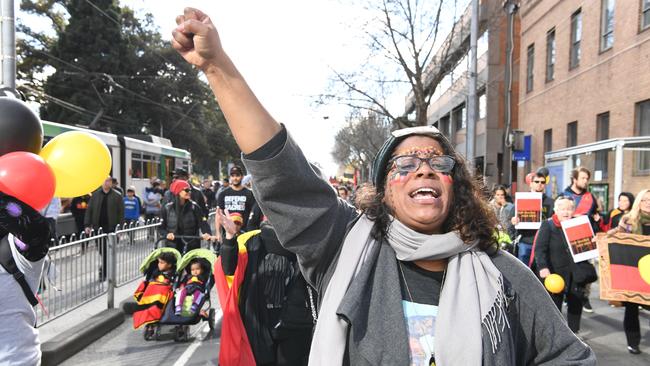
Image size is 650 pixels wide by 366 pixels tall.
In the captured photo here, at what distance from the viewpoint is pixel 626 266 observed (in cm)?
523

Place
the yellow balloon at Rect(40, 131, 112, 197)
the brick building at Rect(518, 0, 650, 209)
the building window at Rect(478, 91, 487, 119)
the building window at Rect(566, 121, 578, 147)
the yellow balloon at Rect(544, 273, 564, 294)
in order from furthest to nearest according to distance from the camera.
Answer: the building window at Rect(478, 91, 487, 119), the building window at Rect(566, 121, 578, 147), the brick building at Rect(518, 0, 650, 209), the yellow balloon at Rect(544, 273, 564, 294), the yellow balloon at Rect(40, 131, 112, 197)

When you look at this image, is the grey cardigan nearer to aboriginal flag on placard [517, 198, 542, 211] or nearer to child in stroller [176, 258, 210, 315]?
child in stroller [176, 258, 210, 315]

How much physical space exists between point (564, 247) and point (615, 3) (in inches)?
458

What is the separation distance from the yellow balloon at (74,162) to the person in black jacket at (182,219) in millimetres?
3953

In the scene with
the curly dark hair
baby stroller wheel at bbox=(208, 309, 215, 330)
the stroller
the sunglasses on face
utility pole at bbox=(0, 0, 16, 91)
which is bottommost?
baby stroller wheel at bbox=(208, 309, 215, 330)

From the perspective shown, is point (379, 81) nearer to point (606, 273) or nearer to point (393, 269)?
point (606, 273)

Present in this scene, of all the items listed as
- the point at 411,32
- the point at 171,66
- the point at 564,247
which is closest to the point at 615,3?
the point at 411,32

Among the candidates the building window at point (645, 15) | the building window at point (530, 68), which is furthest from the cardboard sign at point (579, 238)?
the building window at point (530, 68)

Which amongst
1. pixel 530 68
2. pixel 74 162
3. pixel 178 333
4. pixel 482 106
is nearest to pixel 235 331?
pixel 74 162

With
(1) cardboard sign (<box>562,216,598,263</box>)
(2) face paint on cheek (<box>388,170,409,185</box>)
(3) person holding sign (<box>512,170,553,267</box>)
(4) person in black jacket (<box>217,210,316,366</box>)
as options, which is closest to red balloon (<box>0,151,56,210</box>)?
(4) person in black jacket (<box>217,210,316,366</box>)

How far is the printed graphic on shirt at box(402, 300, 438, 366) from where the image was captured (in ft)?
5.04

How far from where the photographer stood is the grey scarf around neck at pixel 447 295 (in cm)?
146

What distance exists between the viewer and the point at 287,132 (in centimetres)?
142

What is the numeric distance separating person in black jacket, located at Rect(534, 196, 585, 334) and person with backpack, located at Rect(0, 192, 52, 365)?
191 inches
